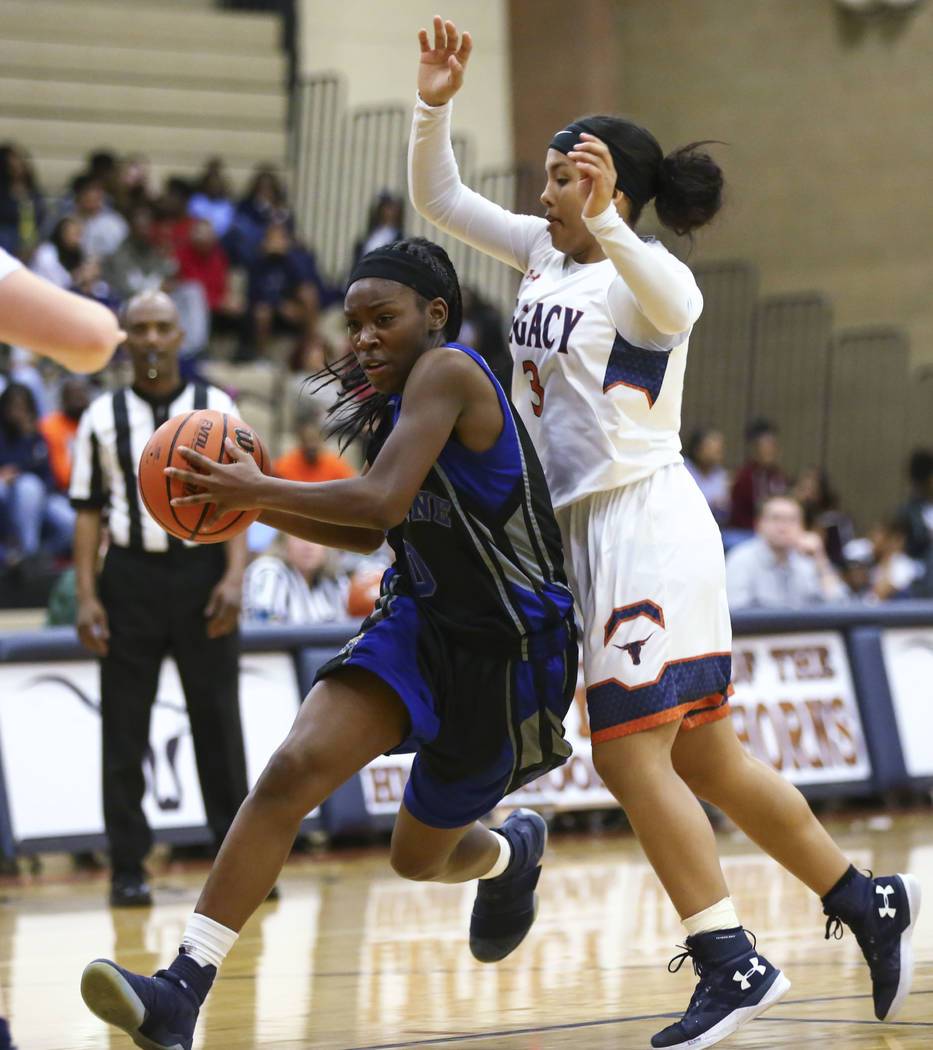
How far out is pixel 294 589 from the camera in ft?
30.3

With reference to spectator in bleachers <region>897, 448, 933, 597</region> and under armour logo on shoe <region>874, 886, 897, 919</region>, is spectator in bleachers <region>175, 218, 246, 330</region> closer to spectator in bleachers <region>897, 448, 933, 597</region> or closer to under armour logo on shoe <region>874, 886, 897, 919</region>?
spectator in bleachers <region>897, 448, 933, 597</region>

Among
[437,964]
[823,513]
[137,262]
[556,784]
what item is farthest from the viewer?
[823,513]

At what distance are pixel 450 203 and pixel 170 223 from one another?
420 inches

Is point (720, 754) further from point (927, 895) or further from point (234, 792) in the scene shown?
point (234, 792)

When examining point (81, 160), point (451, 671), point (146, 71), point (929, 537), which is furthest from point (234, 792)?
point (146, 71)

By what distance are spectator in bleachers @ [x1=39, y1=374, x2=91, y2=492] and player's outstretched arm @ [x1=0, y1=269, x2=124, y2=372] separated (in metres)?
8.77

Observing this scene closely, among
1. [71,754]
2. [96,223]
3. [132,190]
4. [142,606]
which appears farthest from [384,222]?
[142,606]

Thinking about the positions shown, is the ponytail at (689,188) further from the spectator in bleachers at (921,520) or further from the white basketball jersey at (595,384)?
the spectator in bleachers at (921,520)

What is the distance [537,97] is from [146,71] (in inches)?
154

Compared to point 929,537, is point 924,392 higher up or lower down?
higher up

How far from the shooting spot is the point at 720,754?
4.08 meters

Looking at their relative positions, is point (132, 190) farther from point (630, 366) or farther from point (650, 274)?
point (650, 274)

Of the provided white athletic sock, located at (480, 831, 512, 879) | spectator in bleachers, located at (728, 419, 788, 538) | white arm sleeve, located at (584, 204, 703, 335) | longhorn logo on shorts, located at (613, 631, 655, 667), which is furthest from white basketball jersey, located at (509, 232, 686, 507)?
spectator in bleachers, located at (728, 419, 788, 538)

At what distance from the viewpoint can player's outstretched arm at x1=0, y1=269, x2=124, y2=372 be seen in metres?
2.90
